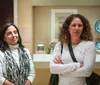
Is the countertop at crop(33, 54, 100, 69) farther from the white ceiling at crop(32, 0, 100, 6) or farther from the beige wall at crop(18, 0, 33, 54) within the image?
the white ceiling at crop(32, 0, 100, 6)

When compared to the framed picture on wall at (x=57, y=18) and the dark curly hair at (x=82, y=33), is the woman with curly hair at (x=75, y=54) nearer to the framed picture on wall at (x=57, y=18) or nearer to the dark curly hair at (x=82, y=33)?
the dark curly hair at (x=82, y=33)

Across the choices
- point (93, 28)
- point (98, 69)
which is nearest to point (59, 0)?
point (93, 28)

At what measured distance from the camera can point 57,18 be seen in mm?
3568

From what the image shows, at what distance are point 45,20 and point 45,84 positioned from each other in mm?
1084

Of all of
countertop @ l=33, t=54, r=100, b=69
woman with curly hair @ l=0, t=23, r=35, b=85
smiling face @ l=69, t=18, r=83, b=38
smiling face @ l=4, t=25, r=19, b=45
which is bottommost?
countertop @ l=33, t=54, r=100, b=69

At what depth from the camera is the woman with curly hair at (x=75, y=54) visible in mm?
1899

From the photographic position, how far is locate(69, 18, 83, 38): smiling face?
6.55 ft

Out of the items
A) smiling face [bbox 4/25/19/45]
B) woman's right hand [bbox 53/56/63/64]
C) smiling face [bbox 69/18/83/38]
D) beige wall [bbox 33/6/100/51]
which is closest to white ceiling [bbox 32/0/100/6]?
beige wall [bbox 33/6/100/51]

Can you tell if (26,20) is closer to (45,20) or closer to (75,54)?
(45,20)

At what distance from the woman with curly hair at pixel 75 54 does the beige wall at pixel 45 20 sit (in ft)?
4.99

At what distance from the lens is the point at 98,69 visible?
3.40 metres

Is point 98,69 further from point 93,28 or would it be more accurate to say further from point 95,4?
point 95,4

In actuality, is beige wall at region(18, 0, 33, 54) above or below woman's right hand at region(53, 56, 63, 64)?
above

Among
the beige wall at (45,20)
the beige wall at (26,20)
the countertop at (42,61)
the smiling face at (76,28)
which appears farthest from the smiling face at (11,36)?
the beige wall at (45,20)
